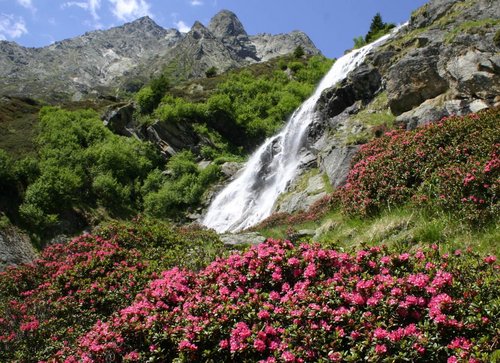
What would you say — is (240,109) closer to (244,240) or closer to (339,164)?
(339,164)

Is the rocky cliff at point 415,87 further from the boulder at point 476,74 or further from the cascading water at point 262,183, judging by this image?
the cascading water at point 262,183

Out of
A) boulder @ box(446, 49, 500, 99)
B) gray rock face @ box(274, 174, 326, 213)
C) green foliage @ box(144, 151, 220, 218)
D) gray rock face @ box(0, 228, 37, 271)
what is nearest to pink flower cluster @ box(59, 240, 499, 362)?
gray rock face @ box(274, 174, 326, 213)

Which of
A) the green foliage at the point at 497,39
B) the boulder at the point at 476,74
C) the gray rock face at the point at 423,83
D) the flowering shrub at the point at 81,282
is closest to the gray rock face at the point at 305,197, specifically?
the gray rock face at the point at 423,83

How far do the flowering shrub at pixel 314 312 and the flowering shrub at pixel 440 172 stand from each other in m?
2.80

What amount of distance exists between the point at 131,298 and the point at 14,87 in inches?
8648

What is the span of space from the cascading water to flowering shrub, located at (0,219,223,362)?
14457 mm

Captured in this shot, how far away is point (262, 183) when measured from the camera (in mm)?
31062

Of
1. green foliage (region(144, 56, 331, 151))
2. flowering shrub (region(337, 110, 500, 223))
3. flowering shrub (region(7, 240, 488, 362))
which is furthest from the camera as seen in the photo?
green foliage (region(144, 56, 331, 151))

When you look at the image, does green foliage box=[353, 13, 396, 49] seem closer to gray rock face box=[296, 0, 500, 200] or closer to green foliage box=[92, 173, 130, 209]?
gray rock face box=[296, 0, 500, 200]

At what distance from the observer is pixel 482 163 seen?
347 inches

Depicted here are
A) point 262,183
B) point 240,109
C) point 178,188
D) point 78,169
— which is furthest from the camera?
point 240,109

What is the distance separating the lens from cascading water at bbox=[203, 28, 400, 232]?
2814 cm

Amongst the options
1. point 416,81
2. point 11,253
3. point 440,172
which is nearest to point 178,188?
point 11,253

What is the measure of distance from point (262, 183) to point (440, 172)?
22.1 metres
